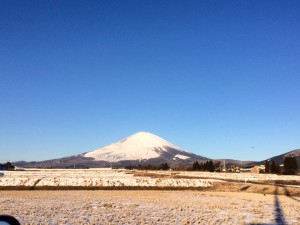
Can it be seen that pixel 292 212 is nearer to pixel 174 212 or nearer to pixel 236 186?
pixel 174 212

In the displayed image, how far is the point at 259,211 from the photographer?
87.9ft

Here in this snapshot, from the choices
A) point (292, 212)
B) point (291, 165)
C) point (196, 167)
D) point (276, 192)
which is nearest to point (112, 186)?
point (276, 192)

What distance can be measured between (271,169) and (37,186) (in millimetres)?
117793

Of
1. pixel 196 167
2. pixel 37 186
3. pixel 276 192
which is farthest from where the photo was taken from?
pixel 196 167

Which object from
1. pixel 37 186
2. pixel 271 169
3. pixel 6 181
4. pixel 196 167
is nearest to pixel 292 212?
pixel 37 186

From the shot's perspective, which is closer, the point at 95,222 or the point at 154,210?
the point at 95,222

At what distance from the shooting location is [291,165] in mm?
136750

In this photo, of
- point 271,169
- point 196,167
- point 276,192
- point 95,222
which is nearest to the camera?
point 95,222

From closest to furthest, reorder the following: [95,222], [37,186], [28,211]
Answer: [95,222] → [28,211] → [37,186]

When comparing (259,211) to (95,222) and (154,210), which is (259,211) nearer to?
(154,210)

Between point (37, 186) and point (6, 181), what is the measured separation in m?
5.88

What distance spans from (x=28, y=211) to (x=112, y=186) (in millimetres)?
30620

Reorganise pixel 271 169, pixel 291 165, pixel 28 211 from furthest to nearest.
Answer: pixel 271 169 → pixel 291 165 → pixel 28 211

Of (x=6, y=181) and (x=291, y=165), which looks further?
(x=291, y=165)
